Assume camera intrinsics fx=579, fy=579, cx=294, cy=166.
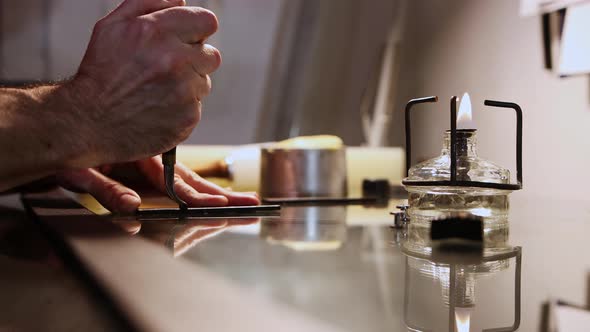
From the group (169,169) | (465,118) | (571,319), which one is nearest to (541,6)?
(465,118)

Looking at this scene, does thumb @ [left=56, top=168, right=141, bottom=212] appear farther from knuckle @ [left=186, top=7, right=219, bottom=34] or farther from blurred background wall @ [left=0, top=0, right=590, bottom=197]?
blurred background wall @ [left=0, top=0, right=590, bottom=197]

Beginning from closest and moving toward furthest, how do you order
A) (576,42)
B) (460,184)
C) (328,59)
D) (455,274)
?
1. (455,274)
2. (460,184)
3. (576,42)
4. (328,59)

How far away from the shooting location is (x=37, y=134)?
0.66 m

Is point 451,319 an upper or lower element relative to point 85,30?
lower

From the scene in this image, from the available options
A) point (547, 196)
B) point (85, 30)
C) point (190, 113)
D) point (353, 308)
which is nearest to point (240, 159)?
point (190, 113)

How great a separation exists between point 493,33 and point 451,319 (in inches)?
61.9

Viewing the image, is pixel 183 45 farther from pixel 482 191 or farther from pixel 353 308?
pixel 353 308

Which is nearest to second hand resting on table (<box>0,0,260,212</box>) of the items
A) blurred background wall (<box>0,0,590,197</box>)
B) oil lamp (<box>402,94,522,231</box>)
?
oil lamp (<box>402,94,522,231</box>)

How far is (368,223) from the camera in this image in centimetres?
70

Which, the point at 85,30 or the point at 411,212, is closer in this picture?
the point at 411,212

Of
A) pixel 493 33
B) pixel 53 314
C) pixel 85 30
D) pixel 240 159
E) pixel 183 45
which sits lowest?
pixel 53 314

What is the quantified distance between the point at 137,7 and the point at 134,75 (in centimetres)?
9

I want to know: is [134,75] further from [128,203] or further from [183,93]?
[128,203]

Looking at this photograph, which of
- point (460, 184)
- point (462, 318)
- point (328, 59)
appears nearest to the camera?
point (462, 318)
